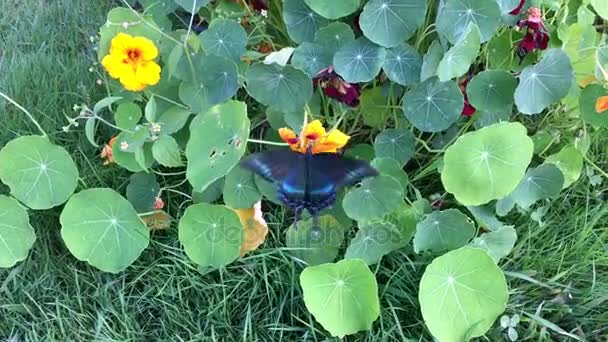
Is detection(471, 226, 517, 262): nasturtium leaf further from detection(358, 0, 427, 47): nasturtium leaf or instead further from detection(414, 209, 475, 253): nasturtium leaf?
detection(358, 0, 427, 47): nasturtium leaf

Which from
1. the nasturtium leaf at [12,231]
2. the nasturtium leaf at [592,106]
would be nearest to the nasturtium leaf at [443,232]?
the nasturtium leaf at [592,106]

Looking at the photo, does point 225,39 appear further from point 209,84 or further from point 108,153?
point 108,153

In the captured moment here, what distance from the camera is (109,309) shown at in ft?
4.98

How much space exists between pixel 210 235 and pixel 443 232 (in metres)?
0.52

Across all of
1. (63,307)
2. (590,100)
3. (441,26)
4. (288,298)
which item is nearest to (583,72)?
(590,100)

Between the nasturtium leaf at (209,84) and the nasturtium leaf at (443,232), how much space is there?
53 cm

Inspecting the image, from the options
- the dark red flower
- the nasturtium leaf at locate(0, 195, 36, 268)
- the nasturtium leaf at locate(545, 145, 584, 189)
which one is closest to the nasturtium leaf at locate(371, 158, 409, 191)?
the dark red flower

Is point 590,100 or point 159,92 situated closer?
point 590,100

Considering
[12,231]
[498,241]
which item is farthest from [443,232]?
[12,231]

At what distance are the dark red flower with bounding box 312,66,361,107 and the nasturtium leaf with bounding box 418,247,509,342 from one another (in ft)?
1.34

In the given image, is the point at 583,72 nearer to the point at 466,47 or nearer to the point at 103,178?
the point at 466,47

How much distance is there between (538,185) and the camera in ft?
4.93

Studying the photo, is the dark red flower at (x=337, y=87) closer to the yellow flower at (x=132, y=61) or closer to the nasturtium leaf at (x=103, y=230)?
the yellow flower at (x=132, y=61)

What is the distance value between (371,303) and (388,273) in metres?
0.19
